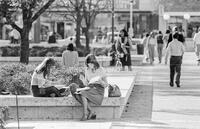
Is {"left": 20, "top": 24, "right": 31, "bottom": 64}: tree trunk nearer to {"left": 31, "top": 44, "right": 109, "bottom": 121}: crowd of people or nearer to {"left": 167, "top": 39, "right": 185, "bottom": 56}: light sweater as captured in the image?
{"left": 167, "top": 39, "right": 185, "bottom": 56}: light sweater

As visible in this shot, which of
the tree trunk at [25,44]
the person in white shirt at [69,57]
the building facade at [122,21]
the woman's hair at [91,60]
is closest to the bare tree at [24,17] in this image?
the tree trunk at [25,44]

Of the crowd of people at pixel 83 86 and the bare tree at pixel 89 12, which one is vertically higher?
the bare tree at pixel 89 12

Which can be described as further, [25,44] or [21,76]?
[25,44]

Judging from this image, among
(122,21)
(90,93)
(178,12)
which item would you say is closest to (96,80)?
(90,93)

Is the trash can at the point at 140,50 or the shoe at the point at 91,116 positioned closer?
the shoe at the point at 91,116

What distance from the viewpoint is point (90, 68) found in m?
14.2

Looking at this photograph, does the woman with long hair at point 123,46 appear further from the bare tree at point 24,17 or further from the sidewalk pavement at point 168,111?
the bare tree at point 24,17

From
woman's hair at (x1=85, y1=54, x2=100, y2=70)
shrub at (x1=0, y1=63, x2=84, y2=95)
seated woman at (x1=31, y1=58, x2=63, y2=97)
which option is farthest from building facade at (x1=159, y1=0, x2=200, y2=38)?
seated woman at (x1=31, y1=58, x2=63, y2=97)

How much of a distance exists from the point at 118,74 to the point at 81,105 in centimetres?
838

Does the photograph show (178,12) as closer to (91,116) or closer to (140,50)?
(140,50)

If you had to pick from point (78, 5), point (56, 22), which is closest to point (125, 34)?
point (78, 5)

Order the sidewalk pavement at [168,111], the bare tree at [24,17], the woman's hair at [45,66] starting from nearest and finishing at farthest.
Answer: the sidewalk pavement at [168,111]
the woman's hair at [45,66]
the bare tree at [24,17]

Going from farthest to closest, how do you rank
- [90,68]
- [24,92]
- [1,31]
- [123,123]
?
[1,31] < [24,92] < [90,68] < [123,123]

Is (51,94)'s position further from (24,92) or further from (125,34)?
(125,34)
